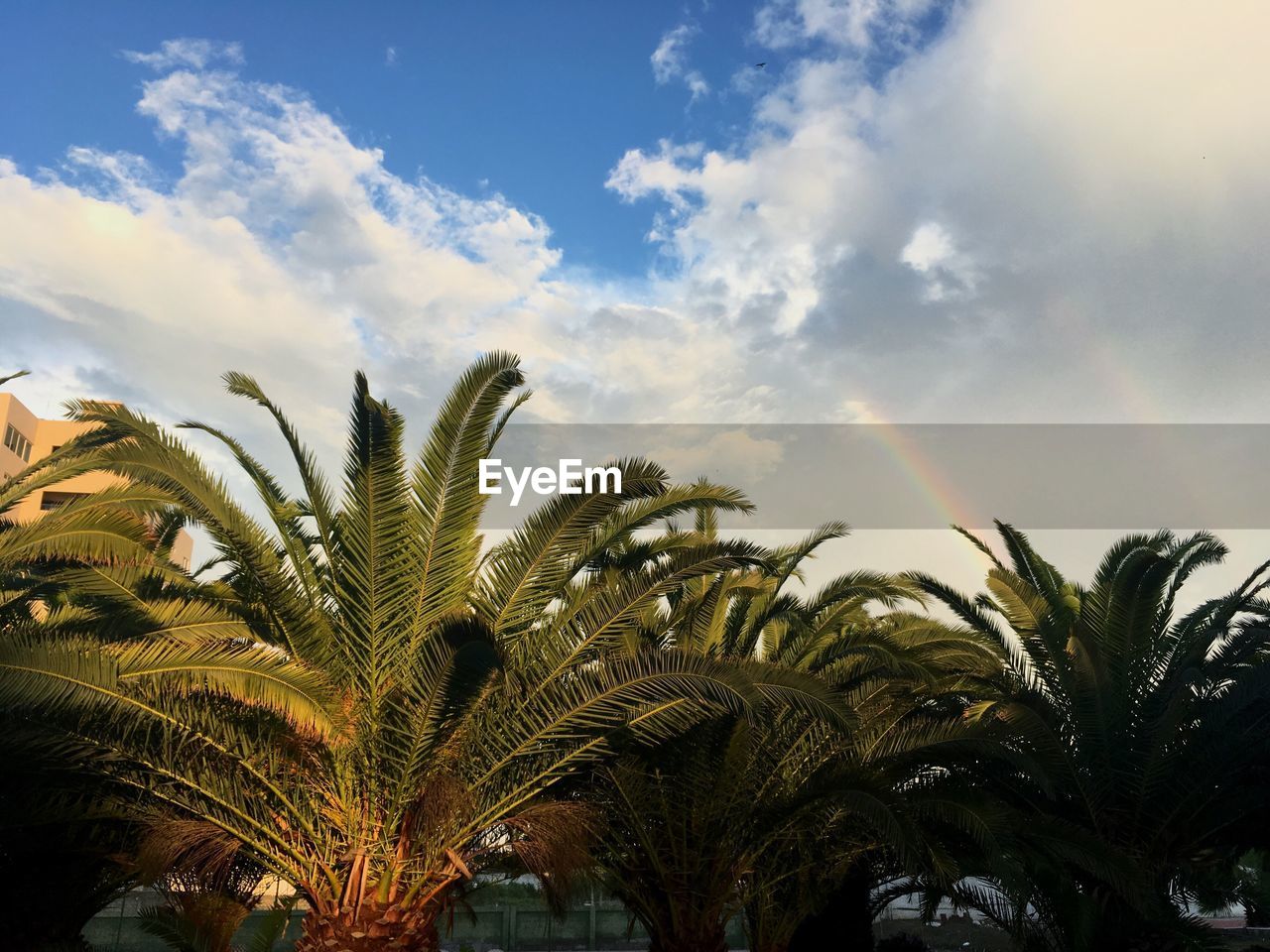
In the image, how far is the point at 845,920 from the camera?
15.4 meters

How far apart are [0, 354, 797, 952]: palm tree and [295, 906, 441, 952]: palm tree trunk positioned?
17 mm

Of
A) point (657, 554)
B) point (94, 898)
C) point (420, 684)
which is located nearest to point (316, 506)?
point (420, 684)

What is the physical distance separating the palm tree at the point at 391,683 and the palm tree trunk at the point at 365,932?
0.06 ft

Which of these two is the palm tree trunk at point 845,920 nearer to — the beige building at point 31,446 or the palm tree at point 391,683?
the palm tree at point 391,683

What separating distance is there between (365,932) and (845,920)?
337 inches

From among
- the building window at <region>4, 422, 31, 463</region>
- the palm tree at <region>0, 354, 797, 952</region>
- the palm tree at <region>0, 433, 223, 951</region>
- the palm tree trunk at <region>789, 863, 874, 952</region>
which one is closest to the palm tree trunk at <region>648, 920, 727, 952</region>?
the palm tree trunk at <region>789, 863, 874, 952</region>

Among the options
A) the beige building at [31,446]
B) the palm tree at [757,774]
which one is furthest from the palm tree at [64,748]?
the beige building at [31,446]

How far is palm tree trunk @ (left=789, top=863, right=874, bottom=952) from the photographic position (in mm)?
15328

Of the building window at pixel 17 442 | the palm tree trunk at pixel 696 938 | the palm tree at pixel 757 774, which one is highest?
the building window at pixel 17 442

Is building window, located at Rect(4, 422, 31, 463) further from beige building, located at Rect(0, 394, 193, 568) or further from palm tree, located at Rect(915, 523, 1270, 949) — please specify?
palm tree, located at Rect(915, 523, 1270, 949)

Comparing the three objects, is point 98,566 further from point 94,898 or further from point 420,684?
point 94,898

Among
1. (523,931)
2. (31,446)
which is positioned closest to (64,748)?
(523,931)

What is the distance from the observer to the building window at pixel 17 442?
49219 mm

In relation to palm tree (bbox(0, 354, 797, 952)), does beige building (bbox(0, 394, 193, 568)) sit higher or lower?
higher
